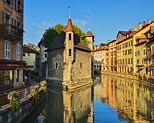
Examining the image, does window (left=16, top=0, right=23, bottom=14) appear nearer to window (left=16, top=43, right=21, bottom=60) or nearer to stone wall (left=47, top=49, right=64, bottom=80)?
window (left=16, top=43, right=21, bottom=60)

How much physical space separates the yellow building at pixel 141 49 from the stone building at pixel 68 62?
49.8 feet

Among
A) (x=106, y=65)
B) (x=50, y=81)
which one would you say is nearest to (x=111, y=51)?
(x=106, y=65)

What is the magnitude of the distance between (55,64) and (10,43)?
13.8 meters

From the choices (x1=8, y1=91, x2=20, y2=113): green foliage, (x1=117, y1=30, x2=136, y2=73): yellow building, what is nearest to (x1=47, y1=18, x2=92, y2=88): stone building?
(x1=8, y1=91, x2=20, y2=113): green foliage

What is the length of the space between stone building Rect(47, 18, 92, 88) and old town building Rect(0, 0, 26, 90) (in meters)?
8.72

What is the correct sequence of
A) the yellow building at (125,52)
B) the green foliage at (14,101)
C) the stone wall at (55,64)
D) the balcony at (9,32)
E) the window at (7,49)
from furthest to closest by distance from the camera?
the yellow building at (125,52) → the stone wall at (55,64) → the window at (7,49) → the balcony at (9,32) → the green foliage at (14,101)

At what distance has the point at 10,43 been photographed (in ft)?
56.4

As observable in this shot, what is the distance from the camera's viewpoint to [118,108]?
15.2 metres

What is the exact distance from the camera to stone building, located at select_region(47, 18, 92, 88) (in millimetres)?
25781

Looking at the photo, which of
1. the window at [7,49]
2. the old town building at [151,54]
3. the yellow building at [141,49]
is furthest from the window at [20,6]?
the yellow building at [141,49]

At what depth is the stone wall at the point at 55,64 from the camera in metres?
28.2

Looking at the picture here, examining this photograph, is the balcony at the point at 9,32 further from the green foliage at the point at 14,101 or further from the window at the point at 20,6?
the green foliage at the point at 14,101

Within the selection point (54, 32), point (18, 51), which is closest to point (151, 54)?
point (54, 32)

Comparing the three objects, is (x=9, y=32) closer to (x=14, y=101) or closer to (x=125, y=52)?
(x=14, y=101)
